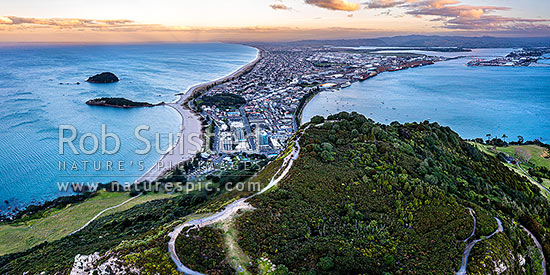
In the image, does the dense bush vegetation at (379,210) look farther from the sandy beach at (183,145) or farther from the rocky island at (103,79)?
the rocky island at (103,79)

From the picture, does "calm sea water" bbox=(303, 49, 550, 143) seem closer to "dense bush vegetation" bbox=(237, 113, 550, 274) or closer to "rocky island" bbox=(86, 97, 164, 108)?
"dense bush vegetation" bbox=(237, 113, 550, 274)

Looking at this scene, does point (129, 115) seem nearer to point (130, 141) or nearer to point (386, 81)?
point (130, 141)

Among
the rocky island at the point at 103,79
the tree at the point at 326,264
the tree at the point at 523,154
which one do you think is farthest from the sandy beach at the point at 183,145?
the tree at the point at 523,154

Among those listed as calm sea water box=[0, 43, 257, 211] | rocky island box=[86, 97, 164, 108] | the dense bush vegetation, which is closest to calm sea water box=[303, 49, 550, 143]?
the dense bush vegetation

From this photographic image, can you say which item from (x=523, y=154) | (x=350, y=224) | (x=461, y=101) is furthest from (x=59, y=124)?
(x=461, y=101)

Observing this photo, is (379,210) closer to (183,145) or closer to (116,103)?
(183,145)

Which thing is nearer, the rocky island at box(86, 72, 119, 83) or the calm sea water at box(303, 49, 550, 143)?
the calm sea water at box(303, 49, 550, 143)

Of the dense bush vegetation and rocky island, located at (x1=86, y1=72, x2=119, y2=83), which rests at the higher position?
rocky island, located at (x1=86, y1=72, x2=119, y2=83)
